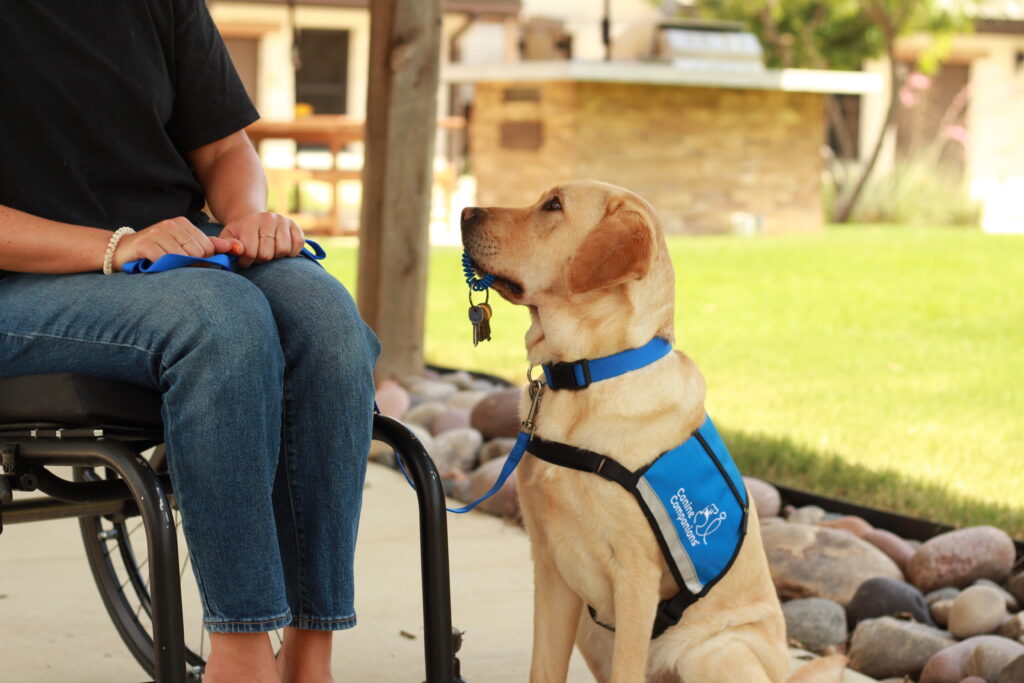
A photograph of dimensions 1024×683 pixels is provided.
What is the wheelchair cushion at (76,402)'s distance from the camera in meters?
1.89

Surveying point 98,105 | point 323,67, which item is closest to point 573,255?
point 98,105

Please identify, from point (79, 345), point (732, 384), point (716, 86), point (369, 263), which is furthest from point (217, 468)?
point (716, 86)

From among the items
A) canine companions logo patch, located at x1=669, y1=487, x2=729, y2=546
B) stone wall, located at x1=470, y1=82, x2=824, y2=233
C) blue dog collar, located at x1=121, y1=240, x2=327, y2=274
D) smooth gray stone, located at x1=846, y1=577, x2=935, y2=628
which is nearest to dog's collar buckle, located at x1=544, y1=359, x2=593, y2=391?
canine companions logo patch, located at x1=669, y1=487, x2=729, y2=546

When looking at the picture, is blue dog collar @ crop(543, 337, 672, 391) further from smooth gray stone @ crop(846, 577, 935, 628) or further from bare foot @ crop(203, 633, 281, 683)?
smooth gray stone @ crop(846, 577, 935, 628)

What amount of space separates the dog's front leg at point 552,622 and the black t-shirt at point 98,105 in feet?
3.22

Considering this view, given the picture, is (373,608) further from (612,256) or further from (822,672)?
(612,256)

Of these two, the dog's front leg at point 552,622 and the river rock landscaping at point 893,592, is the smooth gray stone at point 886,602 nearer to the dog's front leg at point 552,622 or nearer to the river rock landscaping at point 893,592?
the river rock landscaping at point 893,592

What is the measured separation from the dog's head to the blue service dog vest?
23 centimetres

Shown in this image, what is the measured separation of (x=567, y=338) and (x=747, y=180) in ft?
41.5

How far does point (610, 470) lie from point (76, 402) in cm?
89

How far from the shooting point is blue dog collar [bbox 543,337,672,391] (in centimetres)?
228

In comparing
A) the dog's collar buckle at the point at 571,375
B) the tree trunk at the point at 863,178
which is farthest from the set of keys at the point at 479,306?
the tree trunk at the point at 863,178

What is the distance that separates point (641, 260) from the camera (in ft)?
7.25

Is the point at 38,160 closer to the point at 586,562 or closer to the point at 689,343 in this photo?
the point at 586,562
